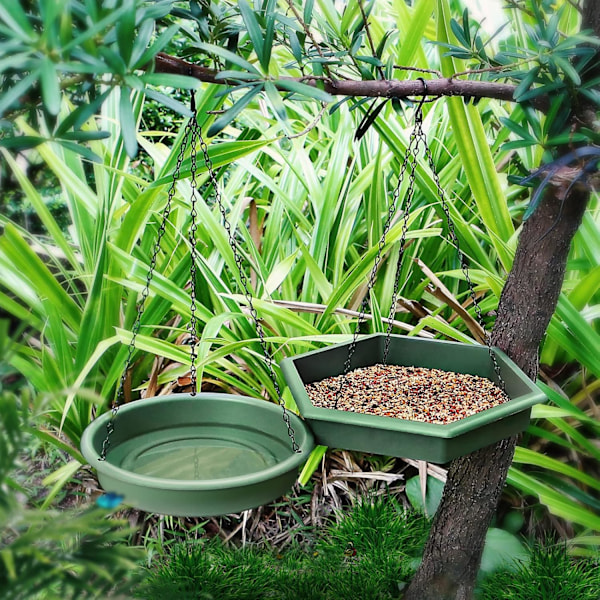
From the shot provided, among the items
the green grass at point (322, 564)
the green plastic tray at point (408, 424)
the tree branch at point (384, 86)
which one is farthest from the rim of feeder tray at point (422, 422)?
the green grass at point (322, 564)

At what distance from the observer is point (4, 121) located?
71 centimetres

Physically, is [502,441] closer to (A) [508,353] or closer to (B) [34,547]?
(A) [508,353]

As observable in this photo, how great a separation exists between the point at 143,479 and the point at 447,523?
0.73 metres

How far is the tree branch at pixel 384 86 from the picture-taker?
88 cm

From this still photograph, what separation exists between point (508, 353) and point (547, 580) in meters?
0.60

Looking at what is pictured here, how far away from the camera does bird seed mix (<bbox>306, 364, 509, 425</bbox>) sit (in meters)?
1.13

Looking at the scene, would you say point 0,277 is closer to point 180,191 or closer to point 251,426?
point 180,191

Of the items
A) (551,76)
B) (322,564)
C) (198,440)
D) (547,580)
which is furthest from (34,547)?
(547,580)

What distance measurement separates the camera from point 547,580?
1504mm

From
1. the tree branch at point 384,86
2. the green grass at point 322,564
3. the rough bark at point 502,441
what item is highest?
the tree branch at point 384,86

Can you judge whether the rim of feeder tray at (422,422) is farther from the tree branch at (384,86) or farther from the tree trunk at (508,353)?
the tree branch at (384,86)

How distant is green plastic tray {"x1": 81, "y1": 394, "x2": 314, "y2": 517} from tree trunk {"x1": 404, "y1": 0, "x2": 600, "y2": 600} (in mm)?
418

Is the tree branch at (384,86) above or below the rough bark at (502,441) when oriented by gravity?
above

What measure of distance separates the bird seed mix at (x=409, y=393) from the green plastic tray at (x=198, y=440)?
108 millimetres
